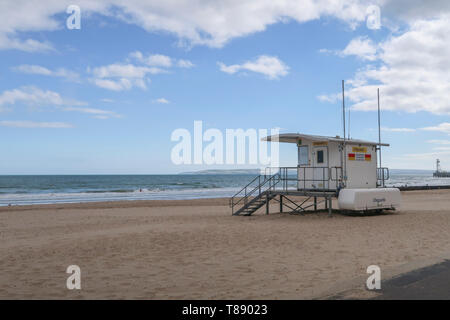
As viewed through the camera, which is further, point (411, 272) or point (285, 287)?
point (411, 272)

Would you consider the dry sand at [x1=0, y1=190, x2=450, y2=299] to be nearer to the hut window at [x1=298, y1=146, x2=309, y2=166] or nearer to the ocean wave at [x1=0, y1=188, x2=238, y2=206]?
the hut window at [x1=298, y1=146, x2=309, y2=166]

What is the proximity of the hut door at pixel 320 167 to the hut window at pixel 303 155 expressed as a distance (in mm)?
457

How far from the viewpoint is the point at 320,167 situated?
675 inches

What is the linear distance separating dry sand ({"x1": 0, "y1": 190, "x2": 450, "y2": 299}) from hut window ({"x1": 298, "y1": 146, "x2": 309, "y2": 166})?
4.23 meters

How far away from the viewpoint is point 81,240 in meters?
11.8

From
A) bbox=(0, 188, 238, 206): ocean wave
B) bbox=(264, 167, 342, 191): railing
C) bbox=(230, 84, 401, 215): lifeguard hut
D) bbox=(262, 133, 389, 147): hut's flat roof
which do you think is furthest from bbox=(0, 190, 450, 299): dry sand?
bbox=(0, 188, 238, 206): ocean wave

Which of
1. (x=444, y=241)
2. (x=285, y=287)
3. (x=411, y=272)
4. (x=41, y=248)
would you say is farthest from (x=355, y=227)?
(x=41, y=248)

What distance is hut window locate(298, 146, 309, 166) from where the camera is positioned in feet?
59.6

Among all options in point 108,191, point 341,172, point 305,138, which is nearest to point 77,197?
point 108,191

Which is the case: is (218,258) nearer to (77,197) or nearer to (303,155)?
(303,155)

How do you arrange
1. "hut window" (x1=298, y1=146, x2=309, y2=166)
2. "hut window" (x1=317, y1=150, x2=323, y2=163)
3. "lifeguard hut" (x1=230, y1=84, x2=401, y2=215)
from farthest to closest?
1. "hut window" (x1=298, y1=146, x2=309, y2=166)
2. "hut window" (x1=317, y1=150, x2=323, y2=163)
3. "lifeguard hut" (x1=230, y1=84, x2=401, y2=215)

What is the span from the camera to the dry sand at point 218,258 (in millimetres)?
6430
